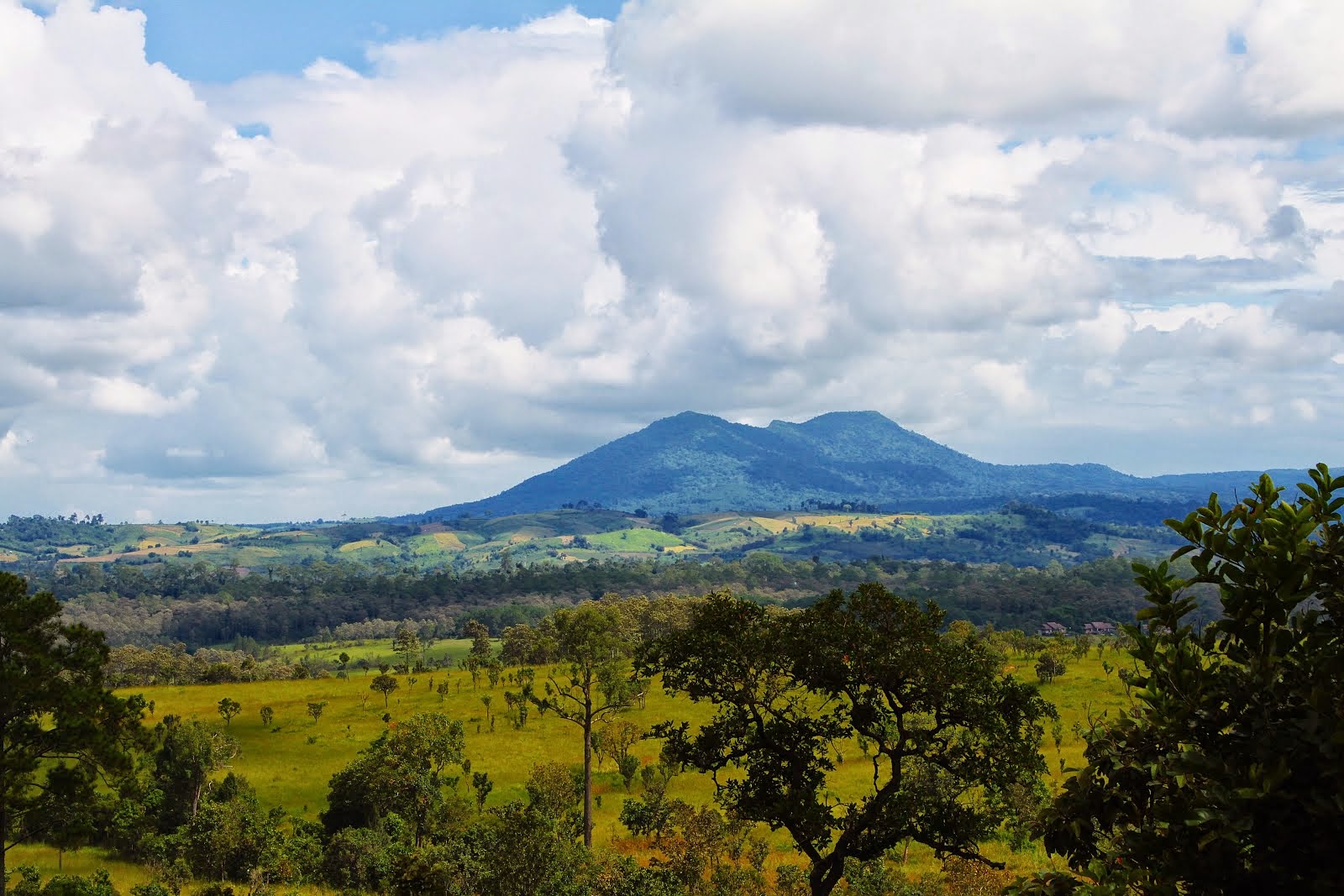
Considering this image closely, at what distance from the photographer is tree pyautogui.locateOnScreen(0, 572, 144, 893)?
29281 millimetres

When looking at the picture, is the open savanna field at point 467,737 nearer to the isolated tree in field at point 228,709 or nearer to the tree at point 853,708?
the isolated tree in field at point 228,709

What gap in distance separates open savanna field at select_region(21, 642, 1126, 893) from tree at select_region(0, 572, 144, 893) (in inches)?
846

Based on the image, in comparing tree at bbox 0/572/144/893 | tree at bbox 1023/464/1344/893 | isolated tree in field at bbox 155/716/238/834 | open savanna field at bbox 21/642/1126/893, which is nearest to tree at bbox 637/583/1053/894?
tree at bbox 0/572/144/893

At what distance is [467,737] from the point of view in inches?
3676

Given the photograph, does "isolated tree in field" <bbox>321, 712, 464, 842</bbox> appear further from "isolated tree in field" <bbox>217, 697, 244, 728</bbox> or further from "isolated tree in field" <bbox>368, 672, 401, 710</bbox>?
"isolated tree in field" <bbox>368, 672, 401, 710</bbox>

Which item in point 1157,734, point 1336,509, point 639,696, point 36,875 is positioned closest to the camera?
point 1336,509

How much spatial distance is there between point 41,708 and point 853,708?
2413cm

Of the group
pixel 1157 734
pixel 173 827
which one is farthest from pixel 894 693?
pixel 173 827

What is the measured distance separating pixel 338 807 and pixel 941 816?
4428cm

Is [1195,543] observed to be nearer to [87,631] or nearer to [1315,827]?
[1315,827]

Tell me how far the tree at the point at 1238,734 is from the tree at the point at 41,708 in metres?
28.6

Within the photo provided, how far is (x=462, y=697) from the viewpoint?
11019cm

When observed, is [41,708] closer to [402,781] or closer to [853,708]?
[853,708]

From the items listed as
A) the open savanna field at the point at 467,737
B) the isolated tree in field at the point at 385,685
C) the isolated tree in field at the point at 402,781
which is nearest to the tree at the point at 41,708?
the open savanna field at the point at 467,737
